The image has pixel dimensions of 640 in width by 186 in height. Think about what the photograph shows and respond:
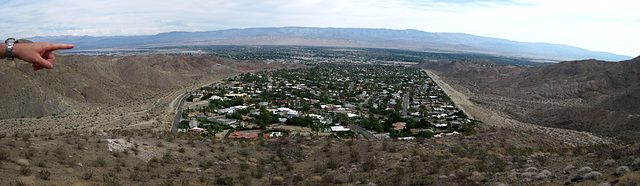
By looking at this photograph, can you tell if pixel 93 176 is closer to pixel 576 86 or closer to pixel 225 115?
pixel 225 115

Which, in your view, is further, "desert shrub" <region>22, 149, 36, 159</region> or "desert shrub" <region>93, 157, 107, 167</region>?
"desert shrub" <region>93, 157, 107, 167</region>

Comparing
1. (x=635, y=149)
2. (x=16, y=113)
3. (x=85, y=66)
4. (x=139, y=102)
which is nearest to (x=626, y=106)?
(x=635, y=149)

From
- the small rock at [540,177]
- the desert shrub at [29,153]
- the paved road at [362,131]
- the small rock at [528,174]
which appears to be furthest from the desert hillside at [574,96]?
the desert shrub at [29,153]

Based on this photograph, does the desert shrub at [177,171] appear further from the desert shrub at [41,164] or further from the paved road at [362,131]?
the paved road at [362,131]

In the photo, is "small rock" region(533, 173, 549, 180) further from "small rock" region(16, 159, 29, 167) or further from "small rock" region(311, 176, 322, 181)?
"small rock" region(16, 159, 29, 167)

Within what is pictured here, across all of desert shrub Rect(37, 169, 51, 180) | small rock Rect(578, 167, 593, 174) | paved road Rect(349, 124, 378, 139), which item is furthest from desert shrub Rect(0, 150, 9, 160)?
paved road Rect(349, 124, 378, 139)

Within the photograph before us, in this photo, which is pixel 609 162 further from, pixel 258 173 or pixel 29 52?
pixel 29 52

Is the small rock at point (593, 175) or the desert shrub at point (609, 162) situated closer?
the small rock at point (593, 175)

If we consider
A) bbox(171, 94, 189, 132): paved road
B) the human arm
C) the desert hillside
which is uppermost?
the human arm
